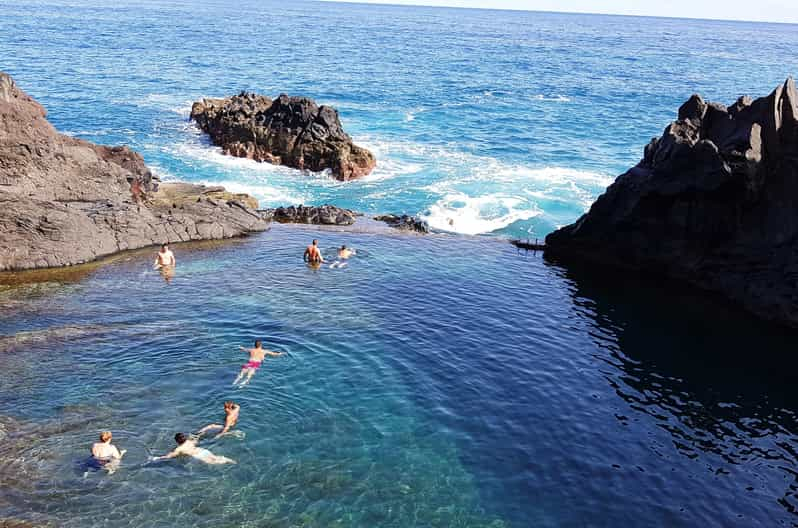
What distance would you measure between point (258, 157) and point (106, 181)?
88.5ft

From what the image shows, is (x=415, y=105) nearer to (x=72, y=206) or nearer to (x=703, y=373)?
(x=72, y=206)

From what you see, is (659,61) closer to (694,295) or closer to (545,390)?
(694,295)

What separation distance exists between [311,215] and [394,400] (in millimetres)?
28270

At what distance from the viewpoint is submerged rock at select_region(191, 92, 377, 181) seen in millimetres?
68000

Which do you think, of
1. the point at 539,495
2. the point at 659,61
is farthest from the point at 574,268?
the point at 659,61

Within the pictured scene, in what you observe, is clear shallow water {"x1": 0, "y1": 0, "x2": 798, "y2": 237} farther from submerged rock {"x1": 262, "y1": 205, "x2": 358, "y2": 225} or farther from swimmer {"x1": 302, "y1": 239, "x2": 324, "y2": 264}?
swimmer {"x1": 302, "y1": 239, "x2": 324, "y2": 264}

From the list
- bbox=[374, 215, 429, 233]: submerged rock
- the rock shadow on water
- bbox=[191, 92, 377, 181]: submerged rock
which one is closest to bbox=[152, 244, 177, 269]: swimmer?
bbox=[374, 215, 429, 233]: submerged rock

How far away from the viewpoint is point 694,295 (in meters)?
40.0

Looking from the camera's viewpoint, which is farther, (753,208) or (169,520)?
(753,208)

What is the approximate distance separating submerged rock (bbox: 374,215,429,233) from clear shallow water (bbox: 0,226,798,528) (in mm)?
10888

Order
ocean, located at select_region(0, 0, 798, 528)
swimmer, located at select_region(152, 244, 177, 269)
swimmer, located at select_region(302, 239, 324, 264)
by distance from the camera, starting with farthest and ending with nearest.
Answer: swimmer, located at select_region(302, 239, 324, 264) → swimmer, located at select_region(152, 244, 177, 269) → ocean, located at select_region(0, 0, 798, 528)

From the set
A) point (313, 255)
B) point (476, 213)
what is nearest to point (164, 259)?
point (313, 255)

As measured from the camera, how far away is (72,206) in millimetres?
41281

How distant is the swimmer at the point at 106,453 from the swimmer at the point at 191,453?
1.29m
